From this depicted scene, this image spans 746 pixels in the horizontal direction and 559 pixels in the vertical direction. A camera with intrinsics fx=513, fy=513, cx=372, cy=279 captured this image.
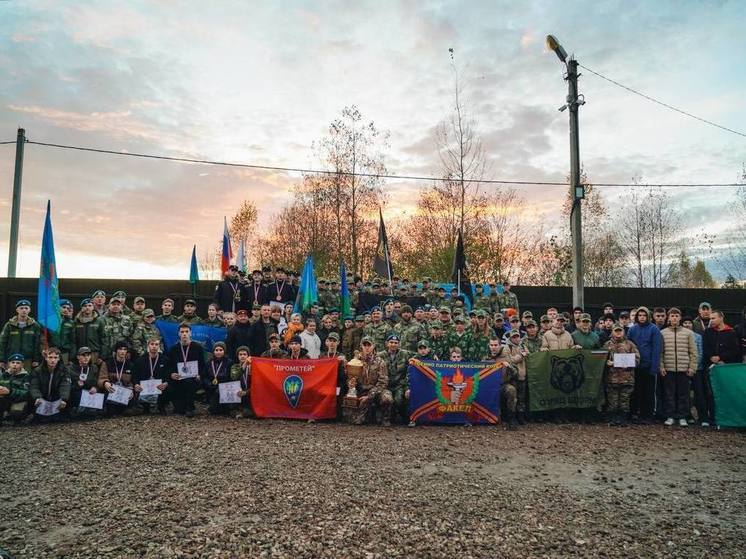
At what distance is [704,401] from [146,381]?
10.2 m

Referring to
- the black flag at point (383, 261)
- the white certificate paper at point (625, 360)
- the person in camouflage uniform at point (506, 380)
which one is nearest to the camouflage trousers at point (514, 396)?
the person in camouflage uniform at point (506, 380)

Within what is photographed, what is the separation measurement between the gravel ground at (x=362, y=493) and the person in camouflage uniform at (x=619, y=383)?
3.76 ft

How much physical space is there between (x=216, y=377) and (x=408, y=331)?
12.1 ft

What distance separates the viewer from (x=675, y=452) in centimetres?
721

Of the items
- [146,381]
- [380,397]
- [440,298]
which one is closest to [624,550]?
[380,397]

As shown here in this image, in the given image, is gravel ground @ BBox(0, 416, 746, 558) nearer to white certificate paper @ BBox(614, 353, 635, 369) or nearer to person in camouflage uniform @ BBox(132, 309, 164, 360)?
white certificate paper @ BBox(614, 353, 635, 369)

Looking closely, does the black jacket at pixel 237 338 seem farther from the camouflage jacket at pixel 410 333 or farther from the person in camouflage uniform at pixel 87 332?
the camouflage jacket at pixel 410 333

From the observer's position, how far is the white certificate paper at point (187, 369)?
9.34 metres

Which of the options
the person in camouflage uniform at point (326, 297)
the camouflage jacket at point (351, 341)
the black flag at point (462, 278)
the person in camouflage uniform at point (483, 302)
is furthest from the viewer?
the person in camouflage uniform at point (483, 302)

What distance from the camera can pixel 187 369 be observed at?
9.38 meters

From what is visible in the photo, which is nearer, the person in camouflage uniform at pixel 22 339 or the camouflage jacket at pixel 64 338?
the person in camouflage uniform at pixel 22 339

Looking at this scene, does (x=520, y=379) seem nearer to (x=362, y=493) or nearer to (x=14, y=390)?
(x=362, y=493)

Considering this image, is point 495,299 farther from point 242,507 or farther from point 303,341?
point 242,507

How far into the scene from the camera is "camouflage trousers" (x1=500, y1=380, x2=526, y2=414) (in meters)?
8.94
